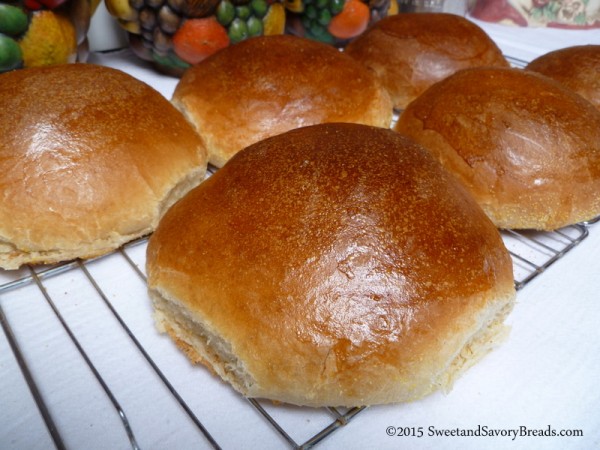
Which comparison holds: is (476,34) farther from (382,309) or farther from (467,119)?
(382,309)

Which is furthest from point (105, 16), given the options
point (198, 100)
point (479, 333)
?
point (479, 333)

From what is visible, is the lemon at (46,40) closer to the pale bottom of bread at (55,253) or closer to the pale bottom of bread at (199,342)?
the pale bottom of bread at (55,253)

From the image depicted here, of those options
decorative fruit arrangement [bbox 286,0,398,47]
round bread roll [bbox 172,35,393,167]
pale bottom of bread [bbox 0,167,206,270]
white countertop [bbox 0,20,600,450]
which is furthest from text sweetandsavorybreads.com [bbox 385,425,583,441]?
decorative fruit arrangement [bbox 286,0,398,47]

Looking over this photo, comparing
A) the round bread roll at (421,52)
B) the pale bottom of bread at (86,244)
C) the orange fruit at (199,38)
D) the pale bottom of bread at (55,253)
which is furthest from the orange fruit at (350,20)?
the pale bottom of bread at (55,253)

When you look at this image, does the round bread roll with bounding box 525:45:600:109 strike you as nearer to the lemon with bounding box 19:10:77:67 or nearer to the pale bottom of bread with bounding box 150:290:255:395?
the pale bottom of bread with bounding box 150:290:255:395

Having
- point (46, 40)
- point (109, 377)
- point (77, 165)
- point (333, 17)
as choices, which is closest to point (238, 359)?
point (109, 377)

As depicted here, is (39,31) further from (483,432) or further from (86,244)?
(483,432)
